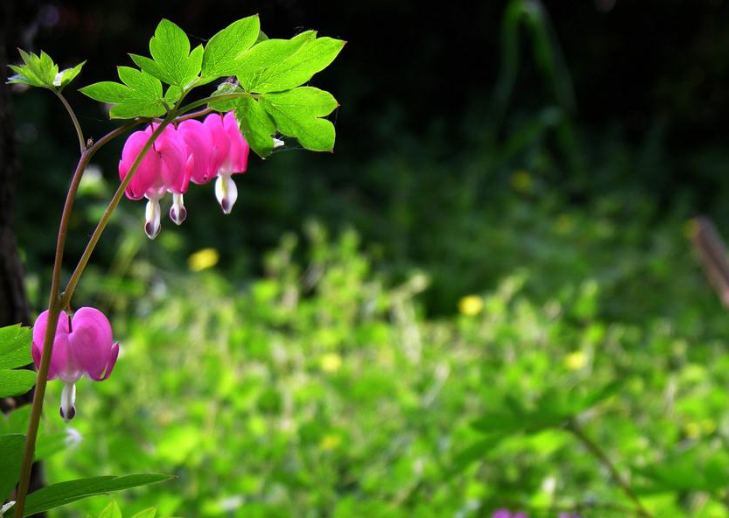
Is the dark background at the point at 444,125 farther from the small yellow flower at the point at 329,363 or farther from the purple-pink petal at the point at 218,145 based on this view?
the purple-pink petal at the point at 218,145

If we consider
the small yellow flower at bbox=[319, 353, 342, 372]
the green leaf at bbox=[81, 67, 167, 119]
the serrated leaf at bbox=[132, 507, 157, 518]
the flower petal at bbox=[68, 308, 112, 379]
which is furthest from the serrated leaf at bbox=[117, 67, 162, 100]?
the small yellow flower at bbox=[319, 353, 342, 372]

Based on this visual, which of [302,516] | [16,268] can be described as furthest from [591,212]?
[16,268]

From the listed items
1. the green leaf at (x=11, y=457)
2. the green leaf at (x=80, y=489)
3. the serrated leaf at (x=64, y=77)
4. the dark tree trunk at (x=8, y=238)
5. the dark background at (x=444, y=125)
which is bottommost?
Result: the green leaf at (x=80, y=489)

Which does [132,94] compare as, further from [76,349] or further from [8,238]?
[8,238]

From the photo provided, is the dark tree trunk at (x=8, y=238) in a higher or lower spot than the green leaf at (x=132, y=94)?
higher

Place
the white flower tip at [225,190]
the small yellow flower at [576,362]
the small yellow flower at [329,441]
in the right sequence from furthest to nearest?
the small yellow flower at [576,362], the small yellow flower at [329,441], the white flower tip at [225,190]

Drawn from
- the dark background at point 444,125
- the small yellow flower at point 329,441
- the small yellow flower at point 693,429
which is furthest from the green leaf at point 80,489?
the dark background at point 444,125
